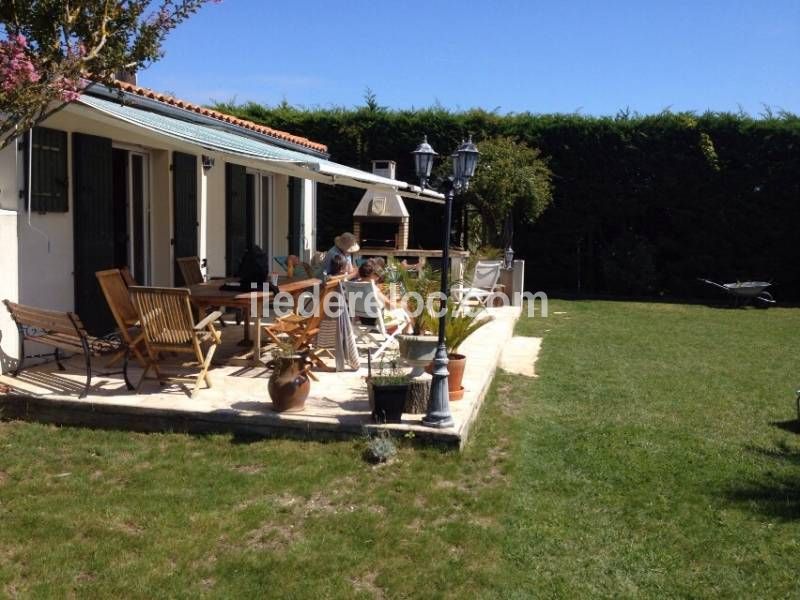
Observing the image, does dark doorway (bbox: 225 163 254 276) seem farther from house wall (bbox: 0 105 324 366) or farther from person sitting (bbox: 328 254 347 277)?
person sitting (bbox: 328 254 347 277)

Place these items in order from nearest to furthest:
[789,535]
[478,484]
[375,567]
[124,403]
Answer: [375,567]
[789,535]
[478,484]
[124,403]

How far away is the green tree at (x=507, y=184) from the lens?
617 inches

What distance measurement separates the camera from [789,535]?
437 centimetres

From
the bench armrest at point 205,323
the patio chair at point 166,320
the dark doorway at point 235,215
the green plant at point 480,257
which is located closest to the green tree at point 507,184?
the green plant at point 480,257

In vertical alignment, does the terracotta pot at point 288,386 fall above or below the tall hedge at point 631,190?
below

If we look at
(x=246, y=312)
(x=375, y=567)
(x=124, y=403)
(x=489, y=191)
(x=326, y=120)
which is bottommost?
(x=375, y=567)

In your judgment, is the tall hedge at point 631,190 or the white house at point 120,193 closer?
the white house at point 120,193

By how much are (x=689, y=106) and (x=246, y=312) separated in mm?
13722

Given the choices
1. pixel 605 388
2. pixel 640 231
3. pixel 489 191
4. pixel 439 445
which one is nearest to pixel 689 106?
pixel 640 231

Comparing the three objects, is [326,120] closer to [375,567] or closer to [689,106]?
[689,106]

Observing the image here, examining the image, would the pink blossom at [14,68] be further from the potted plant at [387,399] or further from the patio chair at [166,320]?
the potted plant at [387,399]

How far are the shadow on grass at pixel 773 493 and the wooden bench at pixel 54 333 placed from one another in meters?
4.80

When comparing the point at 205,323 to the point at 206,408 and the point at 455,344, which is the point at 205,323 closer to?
the point at 206,408

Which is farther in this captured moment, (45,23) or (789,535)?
(45,23)
